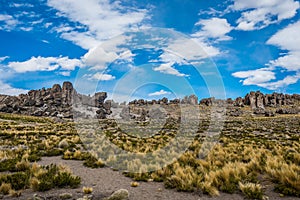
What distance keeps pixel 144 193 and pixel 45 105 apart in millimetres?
89756

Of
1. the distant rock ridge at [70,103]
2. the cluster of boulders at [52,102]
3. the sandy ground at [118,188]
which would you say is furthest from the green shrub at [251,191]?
the cluster of boulders at [52,102]

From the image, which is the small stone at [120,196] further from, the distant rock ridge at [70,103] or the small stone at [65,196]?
the distant rock ridge at [70,103]

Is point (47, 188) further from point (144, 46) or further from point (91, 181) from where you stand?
point (144, 46)

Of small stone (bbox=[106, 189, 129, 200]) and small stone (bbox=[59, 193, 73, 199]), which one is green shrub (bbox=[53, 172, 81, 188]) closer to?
small stone (bbox=[59, 193, 73, 199])

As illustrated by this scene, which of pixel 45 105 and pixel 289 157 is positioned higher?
pixel 45 105

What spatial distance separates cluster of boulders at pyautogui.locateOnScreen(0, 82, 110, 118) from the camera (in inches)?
3086

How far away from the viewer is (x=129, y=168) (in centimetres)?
1148

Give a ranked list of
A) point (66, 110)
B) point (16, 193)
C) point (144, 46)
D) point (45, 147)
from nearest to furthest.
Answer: point (16, 193) → point (45, 147) → point (144, 46) → point (66, 110)

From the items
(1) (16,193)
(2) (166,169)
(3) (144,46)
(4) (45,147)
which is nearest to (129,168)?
(2) (166,169)

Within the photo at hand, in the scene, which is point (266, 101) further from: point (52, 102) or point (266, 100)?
point (52, 102)

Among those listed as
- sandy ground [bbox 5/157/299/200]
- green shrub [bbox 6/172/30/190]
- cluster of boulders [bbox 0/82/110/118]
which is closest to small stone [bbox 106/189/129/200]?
sandy ground [bbox 5/157/299/200]

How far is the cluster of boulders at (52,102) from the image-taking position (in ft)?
257

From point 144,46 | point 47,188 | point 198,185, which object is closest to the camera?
point 47,188

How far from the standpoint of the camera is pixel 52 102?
92.5 meters
